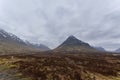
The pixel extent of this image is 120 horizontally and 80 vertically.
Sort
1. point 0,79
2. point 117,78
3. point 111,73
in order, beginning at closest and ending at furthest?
point 0,79 < point 117,78 < point 111,73

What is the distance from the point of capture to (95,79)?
5500 cm

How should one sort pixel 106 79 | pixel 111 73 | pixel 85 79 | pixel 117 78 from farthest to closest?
pixel 111 73 → pixel 117 78 → pixel 106 79 → pixel 85 79

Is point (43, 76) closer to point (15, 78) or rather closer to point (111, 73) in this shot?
point (15, 78)

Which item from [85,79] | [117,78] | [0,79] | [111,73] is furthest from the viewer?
[111,73]

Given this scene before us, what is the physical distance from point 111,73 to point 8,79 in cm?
3876

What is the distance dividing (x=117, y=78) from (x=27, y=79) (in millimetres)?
30384

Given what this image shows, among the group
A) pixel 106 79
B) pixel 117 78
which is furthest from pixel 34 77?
pixel 117 78

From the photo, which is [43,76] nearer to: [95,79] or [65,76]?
[65,76]

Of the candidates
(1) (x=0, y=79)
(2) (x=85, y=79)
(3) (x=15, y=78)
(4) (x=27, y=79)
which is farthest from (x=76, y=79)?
(1) (x=0, y=79)

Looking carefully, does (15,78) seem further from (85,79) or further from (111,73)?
(111,73)

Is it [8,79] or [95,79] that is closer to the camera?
[8,79]

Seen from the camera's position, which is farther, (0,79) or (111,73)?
(111,73)

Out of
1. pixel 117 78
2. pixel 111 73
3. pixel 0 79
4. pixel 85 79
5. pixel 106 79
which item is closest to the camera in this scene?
pixel 0 79

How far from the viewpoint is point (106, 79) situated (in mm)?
59312
